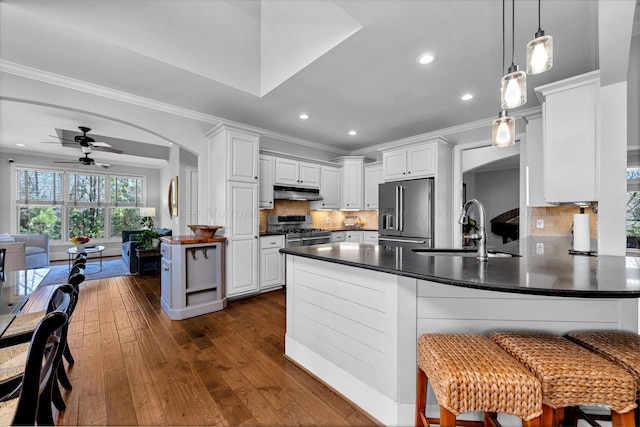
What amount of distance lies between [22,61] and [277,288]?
12.4 feet

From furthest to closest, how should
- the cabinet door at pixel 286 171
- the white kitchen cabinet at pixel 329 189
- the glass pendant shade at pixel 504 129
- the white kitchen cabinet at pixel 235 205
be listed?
the white kitchen cabinet at pixel 329 189 < the cabinet door at pixel 286 171 < the white kitchen cabinet at pixel 235 205 < the glass pendant shade at pixel 504 129

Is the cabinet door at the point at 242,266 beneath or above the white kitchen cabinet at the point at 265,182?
beneath

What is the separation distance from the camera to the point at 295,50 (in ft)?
8.41

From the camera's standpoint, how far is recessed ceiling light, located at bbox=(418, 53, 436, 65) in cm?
228

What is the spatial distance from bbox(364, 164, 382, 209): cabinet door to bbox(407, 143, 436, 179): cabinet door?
97 centimetres

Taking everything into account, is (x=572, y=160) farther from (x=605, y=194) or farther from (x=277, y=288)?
(x=277, y=288)

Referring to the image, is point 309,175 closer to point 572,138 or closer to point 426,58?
point 426,58

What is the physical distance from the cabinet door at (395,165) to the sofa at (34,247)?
699 cm

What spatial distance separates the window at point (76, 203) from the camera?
20.9ft

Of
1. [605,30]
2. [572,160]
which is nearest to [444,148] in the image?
[572,160]

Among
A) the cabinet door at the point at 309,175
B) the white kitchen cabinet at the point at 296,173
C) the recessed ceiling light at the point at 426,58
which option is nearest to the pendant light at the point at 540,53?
the recessed ceiling light at the point at 426,58

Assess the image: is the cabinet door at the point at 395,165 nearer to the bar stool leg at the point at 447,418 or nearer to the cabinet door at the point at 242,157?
the cabinet door at the point at 242,157

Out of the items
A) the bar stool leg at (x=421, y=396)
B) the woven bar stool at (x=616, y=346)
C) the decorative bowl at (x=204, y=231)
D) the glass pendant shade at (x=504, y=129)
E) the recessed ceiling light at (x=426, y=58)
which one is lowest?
the bar stool leg at (x=421, y=396)

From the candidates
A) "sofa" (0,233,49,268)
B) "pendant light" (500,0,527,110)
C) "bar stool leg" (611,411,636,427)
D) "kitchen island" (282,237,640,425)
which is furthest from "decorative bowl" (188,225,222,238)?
"sofa" (0,233,49,268)
